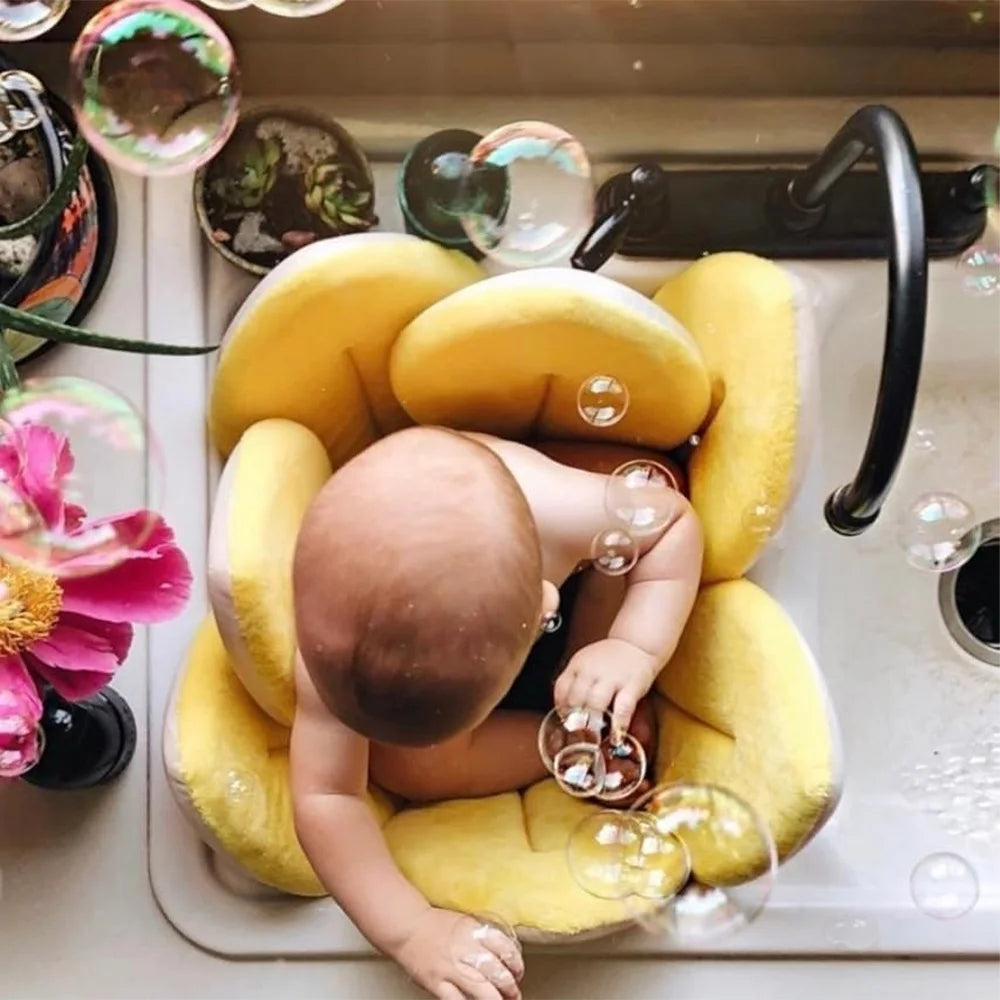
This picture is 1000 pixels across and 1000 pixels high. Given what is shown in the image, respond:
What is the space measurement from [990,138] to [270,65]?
57 cm

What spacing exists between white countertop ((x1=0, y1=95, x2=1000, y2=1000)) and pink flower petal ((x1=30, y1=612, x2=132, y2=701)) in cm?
17

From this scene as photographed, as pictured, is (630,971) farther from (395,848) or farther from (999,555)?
(999,555)

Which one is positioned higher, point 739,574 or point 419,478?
point 419,478

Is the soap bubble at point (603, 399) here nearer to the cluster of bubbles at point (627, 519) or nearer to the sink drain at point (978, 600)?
the cluster of bubbles at point (627, 519)

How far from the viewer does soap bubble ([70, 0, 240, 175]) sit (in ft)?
3.23

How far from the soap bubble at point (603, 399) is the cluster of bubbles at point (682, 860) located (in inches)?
10.3

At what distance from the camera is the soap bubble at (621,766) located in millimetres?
1008

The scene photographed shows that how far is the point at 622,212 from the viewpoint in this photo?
1093 millimetres

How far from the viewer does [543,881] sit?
3.29 ft

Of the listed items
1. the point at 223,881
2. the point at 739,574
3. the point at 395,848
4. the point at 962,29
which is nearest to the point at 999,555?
the point at 739,574

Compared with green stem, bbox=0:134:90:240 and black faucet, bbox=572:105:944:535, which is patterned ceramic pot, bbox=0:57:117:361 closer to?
green stem, bbox=0:134:90:240

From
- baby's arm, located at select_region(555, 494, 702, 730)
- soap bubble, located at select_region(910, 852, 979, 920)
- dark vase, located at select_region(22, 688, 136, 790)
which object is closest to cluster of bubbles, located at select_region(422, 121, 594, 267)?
baby's arm, located at select_region(555, 494, 702, 730)

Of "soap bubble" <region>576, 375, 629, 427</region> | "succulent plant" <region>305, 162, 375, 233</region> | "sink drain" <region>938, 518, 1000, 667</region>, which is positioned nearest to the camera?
"soap bubble" <region>576, 375, 629, 427</region>

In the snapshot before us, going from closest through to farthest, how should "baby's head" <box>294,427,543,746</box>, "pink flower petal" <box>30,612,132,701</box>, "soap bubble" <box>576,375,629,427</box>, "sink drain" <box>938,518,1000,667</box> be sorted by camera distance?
"baby's head" <box>294,427,543,746</box>, "pink flower petal" <box>30,612,132,701</box>, "soap bubble" <box>576,375,629,427</box>, "sink drain" <box>938,518,1000,667</box>
